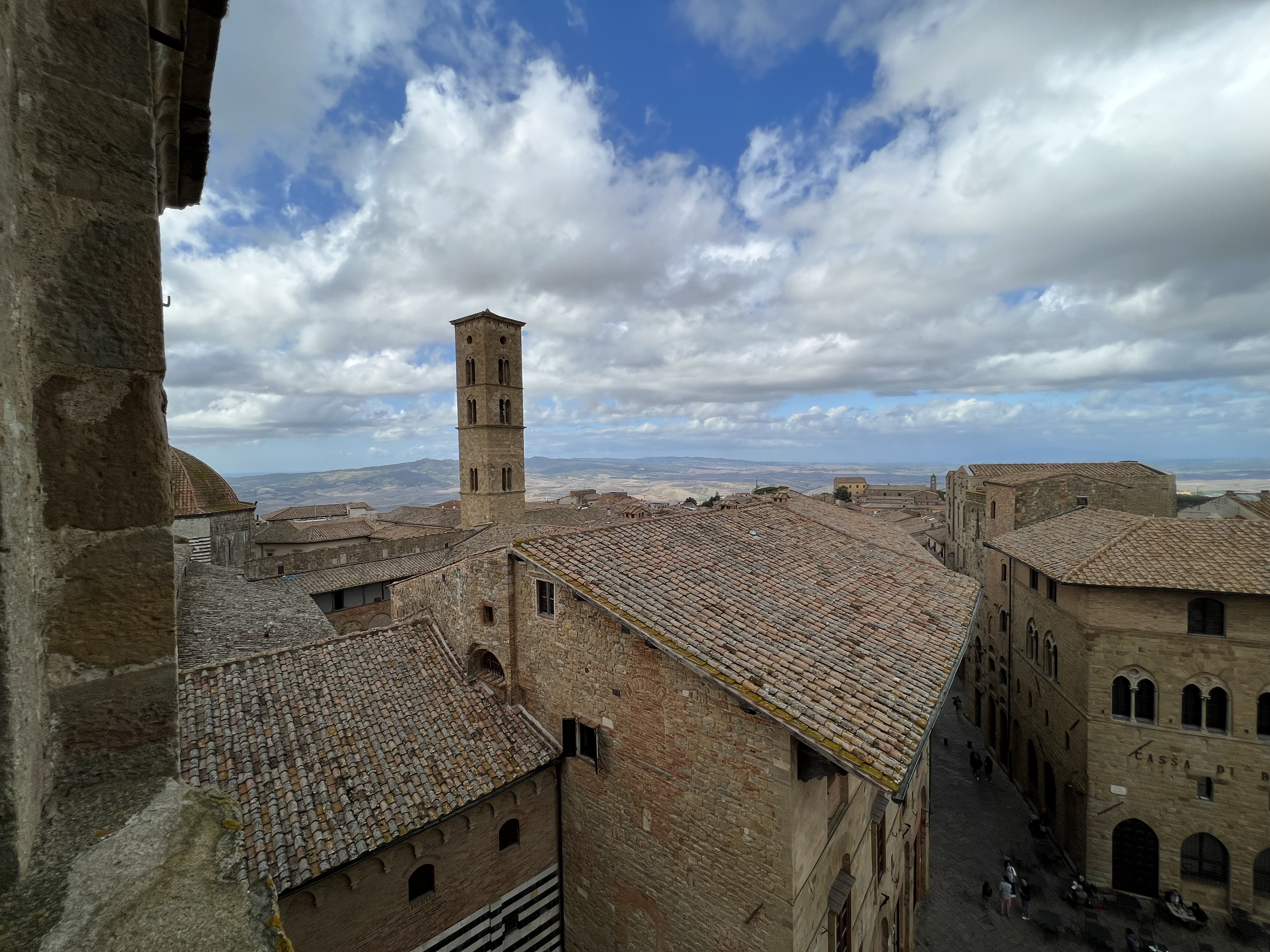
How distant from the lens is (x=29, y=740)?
2115 mm

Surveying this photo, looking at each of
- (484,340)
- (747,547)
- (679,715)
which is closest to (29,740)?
(679,715)

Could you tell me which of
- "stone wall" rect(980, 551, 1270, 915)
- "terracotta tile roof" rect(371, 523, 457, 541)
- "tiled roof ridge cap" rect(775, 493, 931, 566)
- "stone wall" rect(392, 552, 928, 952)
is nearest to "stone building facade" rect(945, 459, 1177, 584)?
"stone wall" rect(980, 551, 1270, 915)

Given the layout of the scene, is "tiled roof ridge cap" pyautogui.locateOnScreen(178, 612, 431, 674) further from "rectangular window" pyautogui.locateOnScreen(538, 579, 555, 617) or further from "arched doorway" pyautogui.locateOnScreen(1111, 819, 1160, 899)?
"arched doorway" pyautogui.locateOnScreen(1111, 819, 1160, 899)

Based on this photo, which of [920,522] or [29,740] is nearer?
[29,740]

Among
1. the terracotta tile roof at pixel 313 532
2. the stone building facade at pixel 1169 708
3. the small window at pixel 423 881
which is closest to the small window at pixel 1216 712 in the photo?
the stone building facade at pixel 1169 708

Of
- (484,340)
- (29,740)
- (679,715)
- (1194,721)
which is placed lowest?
(1194,721)

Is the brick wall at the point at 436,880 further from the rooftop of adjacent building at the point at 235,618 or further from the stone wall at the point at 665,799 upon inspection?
the rooftop of adjacent building at the point at 235,618

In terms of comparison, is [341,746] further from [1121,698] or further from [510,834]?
[1121,698]

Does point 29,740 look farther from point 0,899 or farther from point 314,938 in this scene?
point 314,938

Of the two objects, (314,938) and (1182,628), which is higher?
(1182,628)

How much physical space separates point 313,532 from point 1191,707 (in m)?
53.5

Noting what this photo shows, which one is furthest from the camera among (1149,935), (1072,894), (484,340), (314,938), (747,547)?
(484,340)

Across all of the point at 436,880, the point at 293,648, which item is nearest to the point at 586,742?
the point at 436,880

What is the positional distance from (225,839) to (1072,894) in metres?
25.5
